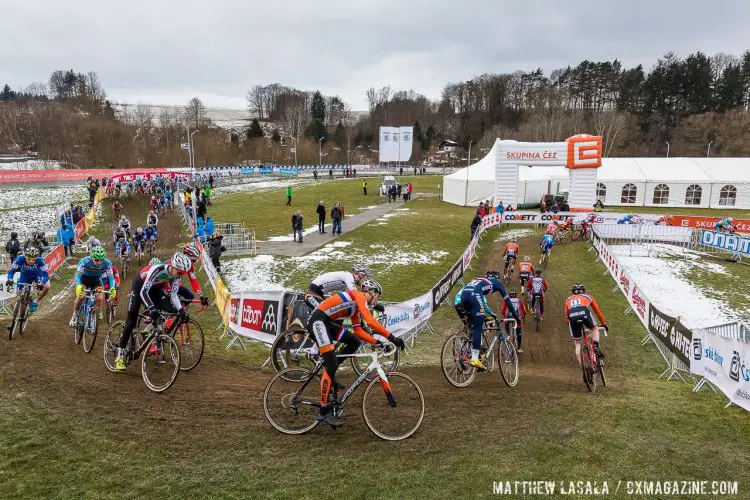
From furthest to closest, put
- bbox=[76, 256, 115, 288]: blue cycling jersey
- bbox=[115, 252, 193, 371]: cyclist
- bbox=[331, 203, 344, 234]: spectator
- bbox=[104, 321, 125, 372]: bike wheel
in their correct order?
bbox=[331, 203, 344, 234]: spectator → bbox=[76, 256, 115, 288]: blue cycling jersey → bbox=[104, 321, 125, 372]: bike wheel → bbox=[115, 252, 193, 371]: cyclist

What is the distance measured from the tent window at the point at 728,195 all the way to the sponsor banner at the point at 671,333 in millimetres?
40744

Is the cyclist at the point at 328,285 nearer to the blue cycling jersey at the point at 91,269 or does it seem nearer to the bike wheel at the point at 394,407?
the bike wheel at the point at 394,407

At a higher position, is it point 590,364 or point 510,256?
point 510,256

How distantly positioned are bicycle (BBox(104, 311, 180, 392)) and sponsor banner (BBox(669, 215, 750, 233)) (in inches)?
1272

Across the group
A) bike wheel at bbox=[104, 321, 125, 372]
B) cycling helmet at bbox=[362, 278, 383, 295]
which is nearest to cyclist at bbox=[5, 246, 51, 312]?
bike wheel at bbox=[104, 321, 125, 372]

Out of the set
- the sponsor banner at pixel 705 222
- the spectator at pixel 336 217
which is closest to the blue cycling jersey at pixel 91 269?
the spectator at pixel 336 217

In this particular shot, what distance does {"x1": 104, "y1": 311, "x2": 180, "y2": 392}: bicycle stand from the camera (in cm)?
798

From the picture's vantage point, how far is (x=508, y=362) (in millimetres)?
9000

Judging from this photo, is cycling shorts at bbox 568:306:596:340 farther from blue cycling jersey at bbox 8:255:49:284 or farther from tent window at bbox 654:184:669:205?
tent window at bbox 654:184:669:205

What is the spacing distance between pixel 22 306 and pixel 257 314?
513 centimetres

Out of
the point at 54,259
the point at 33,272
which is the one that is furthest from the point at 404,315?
the point at 54,259

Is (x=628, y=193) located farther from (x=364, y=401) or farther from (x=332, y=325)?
(x=364, y=401)

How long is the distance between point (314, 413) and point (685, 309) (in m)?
15.5

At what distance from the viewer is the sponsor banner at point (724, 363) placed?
8.51 meters
